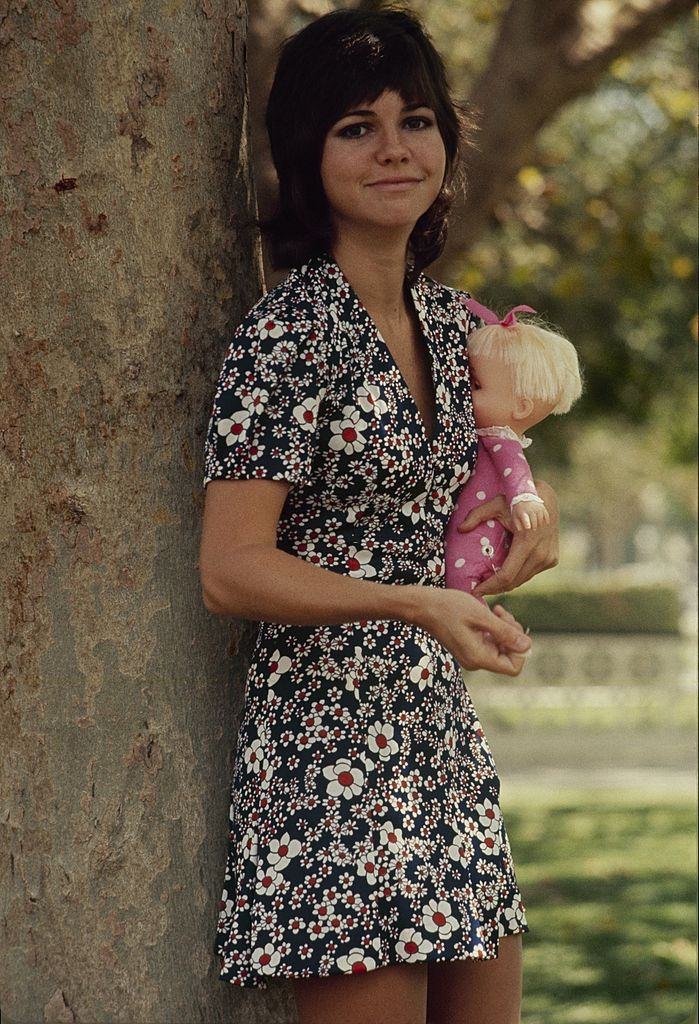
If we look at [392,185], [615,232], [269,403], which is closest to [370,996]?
[269,403]

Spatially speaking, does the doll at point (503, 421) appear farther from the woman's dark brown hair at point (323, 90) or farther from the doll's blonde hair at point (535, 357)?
the woman's dark brown hair at point (323, 90)

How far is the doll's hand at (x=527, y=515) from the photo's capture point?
8.05 feet

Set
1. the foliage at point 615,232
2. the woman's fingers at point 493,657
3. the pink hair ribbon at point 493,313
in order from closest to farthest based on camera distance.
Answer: the woman's fingers at point 493,657 → the pink hair ribbon at point 493,313 → the foliage at point 615,232

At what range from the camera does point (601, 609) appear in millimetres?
20688

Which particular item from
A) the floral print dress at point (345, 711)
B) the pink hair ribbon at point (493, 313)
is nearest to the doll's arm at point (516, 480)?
the floral print dress at point (345, 711)

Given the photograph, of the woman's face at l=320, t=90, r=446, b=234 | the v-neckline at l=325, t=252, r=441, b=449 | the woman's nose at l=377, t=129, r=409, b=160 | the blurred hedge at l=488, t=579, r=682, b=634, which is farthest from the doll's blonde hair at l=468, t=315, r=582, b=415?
the blurred hedge at l=488, t=579, r=682, b=634

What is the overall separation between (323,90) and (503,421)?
25.3 inches

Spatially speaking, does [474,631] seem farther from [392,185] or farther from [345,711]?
[392,185]

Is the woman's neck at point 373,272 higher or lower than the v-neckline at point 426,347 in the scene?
higher

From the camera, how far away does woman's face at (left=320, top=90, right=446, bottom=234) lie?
2.34m

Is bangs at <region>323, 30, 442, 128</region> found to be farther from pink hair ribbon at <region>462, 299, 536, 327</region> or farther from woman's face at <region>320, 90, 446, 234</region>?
pink hair ribbon at <region>462, 299, 536, 327</region>

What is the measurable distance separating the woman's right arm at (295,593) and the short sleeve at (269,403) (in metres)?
0.03

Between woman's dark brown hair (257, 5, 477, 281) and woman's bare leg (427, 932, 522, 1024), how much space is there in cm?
122

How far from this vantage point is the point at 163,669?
2.44 meters
